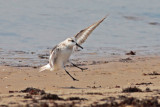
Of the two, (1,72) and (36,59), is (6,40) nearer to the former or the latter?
(36,59)

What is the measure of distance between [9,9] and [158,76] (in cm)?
1833

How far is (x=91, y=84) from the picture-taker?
10055 millimetres

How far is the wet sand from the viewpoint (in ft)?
22.7

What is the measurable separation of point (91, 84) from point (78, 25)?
1369 cm

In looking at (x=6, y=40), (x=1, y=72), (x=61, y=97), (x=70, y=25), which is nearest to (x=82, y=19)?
(x=70, y=25)

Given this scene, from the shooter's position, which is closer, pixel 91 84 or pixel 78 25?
pixel 91 84

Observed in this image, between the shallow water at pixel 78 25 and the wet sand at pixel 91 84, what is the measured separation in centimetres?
251

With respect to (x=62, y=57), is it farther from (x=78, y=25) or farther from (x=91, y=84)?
(x=78, y=25)

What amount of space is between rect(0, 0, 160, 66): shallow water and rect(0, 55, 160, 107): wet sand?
99.0 inches

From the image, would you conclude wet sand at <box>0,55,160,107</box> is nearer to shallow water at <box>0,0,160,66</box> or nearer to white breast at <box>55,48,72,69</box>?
white breast at <box>55,48,72,69</box>

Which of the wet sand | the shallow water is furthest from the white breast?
the shallow water

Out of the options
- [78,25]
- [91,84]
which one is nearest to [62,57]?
[91,84]

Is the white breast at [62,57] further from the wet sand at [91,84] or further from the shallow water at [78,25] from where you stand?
the shallow water at [78,25]

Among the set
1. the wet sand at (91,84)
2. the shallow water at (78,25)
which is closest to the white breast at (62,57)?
the wet sand at (91,84)
